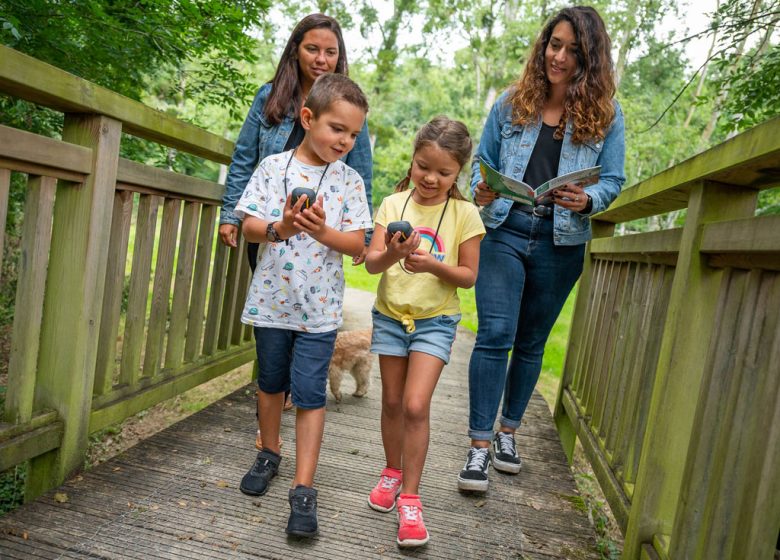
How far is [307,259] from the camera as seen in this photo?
7.93 feet

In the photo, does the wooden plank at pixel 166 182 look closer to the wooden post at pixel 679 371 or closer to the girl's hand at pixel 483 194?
the girl's hand at pixel 483 194

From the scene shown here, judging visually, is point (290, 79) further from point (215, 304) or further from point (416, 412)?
point (416, 412)

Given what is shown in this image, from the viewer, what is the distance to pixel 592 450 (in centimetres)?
288

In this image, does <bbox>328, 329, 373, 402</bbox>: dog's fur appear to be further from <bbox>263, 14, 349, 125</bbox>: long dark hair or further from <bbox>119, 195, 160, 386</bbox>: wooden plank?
<bbox>263, 14, 349, 125</bbox>: long dark hair

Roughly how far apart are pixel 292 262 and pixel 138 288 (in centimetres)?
90

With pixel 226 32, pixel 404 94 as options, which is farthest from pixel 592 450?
pixel 404 94

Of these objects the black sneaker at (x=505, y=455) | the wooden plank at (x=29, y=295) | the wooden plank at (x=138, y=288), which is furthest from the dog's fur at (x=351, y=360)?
the wooden plank at (x=29, y=295)

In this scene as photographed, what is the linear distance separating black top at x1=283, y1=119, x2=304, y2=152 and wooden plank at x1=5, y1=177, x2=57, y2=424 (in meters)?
1.06

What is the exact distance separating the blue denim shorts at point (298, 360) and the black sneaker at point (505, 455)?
1.09 metres

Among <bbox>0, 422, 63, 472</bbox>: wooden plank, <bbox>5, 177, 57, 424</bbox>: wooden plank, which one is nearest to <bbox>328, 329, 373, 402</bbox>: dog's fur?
<bbox>0, 422, 63, 472</bbox>: wooden plank

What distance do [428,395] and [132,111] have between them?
62.5 inches

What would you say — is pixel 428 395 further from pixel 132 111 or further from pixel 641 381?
pixel 132 111

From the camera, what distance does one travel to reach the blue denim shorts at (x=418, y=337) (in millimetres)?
2410

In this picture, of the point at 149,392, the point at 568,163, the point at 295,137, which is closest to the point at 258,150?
the point at 295,137
